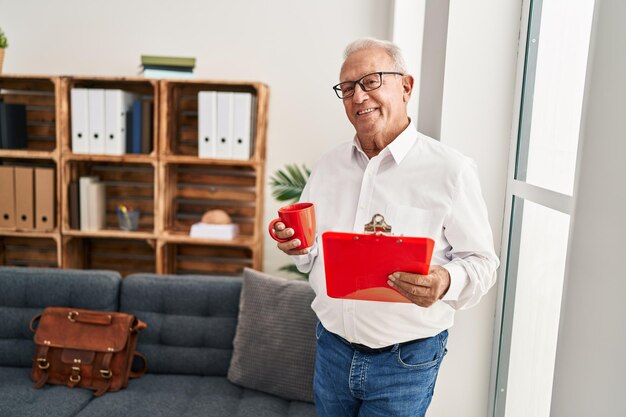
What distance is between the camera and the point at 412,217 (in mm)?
1312

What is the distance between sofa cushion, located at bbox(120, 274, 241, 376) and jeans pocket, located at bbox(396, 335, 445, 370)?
3.88 feet

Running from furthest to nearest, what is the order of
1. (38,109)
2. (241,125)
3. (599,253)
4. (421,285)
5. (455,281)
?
(38,109) → (241,125) → (455,281) → (421,285) → (599,253)

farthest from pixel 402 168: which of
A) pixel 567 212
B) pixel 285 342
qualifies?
pixel 285 342

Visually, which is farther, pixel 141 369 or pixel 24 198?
pixel 24 198

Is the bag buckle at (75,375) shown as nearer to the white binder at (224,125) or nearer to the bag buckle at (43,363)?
the bag buckle at (43,363)

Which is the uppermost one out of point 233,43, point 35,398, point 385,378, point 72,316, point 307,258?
point 233,43

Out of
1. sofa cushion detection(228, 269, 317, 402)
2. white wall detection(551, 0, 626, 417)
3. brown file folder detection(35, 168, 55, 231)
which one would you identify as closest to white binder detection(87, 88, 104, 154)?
brown file folder detection(35, 168, 55, 231)

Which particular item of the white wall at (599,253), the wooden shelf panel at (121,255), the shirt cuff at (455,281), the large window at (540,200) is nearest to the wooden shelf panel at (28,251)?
the wooden shelf panel at (121,255)

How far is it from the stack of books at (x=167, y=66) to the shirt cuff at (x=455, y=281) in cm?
215

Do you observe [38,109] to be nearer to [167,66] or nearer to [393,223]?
[167,66]

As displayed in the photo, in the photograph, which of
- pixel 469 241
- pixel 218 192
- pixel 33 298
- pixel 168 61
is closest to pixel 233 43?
pixel 168 61

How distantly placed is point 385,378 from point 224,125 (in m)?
1.87

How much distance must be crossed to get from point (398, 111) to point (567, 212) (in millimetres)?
461

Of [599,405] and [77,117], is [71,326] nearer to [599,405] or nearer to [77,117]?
[77,117]
